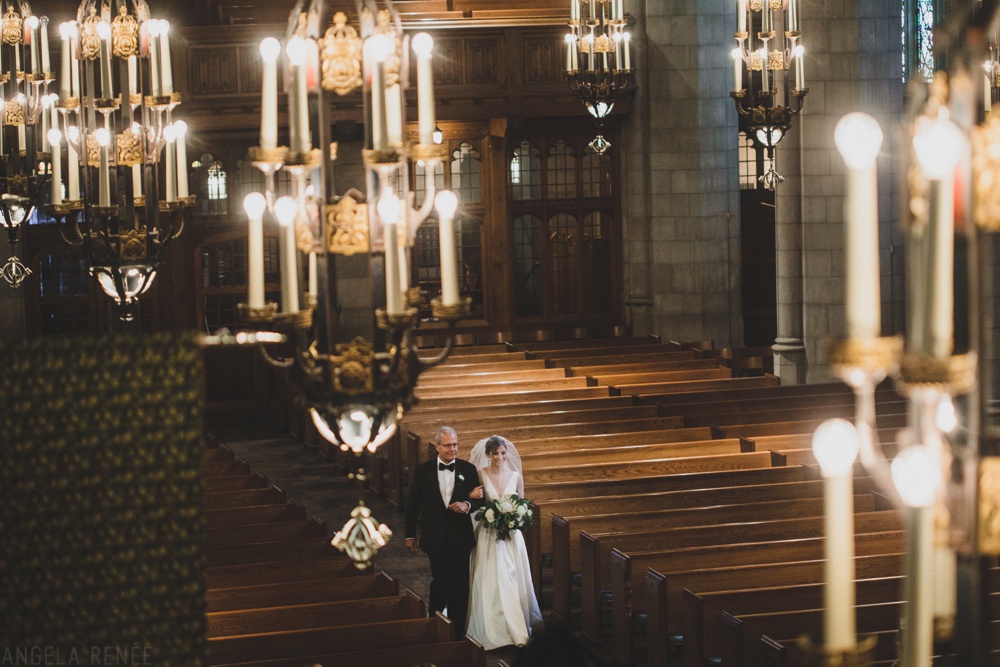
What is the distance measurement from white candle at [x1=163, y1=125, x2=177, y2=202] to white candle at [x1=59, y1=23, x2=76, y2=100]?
1.86 ft

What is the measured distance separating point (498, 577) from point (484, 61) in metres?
10.5

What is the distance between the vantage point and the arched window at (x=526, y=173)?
67.3 ft

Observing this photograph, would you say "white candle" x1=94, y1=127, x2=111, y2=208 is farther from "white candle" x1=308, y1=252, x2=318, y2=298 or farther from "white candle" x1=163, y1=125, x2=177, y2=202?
"white candle" x1=308, y1=252, x2=318, y2=298

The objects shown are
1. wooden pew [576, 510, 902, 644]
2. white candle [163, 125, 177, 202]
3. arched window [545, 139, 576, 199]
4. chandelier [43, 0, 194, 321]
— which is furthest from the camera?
arched window [545, 139, 576, 199]

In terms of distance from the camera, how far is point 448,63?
1928 cm

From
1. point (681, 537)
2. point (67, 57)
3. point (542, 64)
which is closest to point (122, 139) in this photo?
point (67, 57)

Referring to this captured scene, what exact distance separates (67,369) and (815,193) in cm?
1402

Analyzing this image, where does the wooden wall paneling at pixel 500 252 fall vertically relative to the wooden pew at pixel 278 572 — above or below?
above

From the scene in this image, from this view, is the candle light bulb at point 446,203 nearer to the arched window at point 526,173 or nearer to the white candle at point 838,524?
the white candle at point 838,524

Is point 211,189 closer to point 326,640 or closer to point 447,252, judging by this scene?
point 326,640

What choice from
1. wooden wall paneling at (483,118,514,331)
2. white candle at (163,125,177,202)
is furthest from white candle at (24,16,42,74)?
wooden wall paneling at (483,118,514,331)

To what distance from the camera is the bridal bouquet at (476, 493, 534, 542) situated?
10102mm

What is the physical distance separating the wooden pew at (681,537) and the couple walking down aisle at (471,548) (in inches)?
20.7

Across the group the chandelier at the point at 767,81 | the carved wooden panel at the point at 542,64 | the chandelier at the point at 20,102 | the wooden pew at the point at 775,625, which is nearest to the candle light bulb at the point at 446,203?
the wooden pew at the point at 775,625
